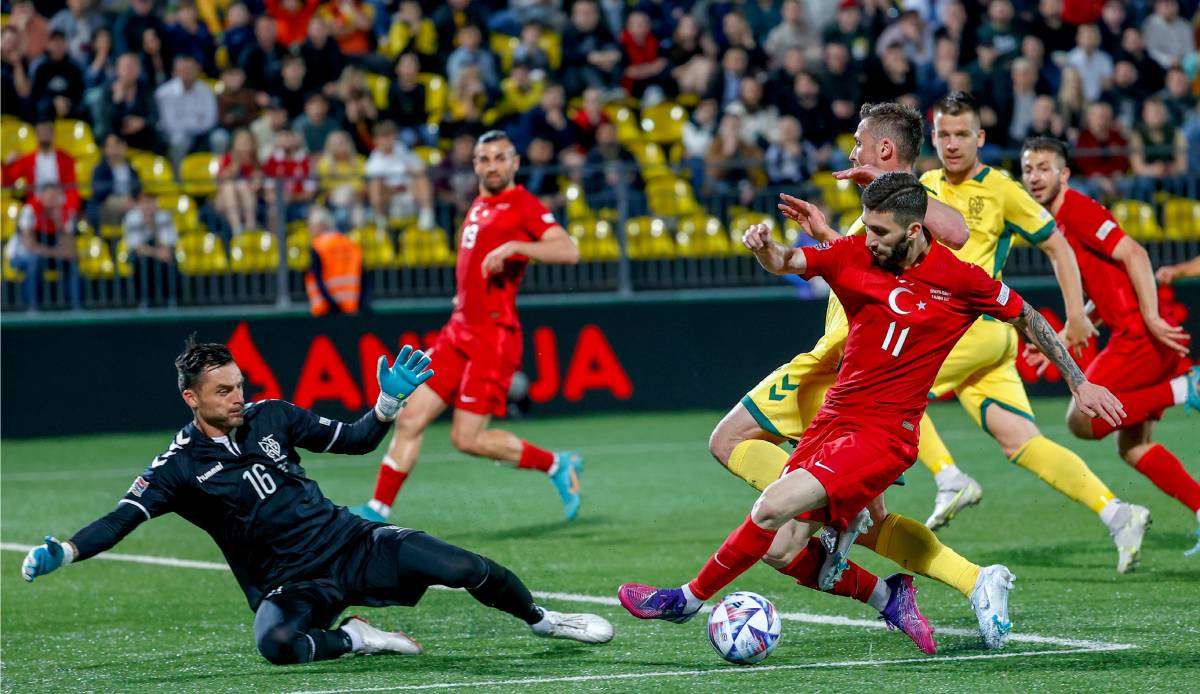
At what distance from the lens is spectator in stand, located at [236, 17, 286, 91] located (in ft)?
59.6

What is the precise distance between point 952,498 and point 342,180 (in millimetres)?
8286

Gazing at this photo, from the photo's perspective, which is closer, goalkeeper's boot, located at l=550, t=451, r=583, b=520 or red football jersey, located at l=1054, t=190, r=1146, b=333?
red football jersey, located at l=1054, t=190, r=1146, b=333

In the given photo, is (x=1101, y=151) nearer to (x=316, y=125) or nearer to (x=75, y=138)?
(x=316, y=125)

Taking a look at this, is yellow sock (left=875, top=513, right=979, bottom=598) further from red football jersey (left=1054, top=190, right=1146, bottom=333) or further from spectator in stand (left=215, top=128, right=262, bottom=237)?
spectator in stand (left=215, top=128, right=262, bottom=237)

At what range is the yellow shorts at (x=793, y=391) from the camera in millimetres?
6926

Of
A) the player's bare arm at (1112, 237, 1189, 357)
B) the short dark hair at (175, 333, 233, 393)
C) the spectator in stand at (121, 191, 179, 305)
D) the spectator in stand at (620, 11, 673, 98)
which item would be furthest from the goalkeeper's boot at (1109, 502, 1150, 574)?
the spectator in stand at (620, 11, 673, 98)

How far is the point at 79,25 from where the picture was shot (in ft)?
60.4

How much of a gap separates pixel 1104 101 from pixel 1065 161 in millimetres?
10504

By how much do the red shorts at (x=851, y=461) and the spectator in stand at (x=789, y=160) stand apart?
10.4 m

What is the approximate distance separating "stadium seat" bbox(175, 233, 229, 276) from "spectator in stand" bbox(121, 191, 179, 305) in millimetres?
70

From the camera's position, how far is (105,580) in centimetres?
878

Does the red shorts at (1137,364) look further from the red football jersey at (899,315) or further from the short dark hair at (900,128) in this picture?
the red football jersey at (899,315)

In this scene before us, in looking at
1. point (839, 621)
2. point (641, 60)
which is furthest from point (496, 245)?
point (641, 60)

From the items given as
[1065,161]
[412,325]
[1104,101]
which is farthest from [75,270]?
[1104,101]
